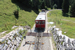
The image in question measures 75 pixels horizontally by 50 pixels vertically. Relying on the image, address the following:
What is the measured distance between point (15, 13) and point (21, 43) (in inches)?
464

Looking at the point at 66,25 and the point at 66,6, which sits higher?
the point at 66,6

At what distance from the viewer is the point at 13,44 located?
1191cm

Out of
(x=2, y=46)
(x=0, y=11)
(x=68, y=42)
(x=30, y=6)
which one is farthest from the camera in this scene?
(x=30, y=6)

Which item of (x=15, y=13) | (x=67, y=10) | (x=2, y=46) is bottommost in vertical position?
(x=67, y=10)

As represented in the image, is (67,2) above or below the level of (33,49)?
above

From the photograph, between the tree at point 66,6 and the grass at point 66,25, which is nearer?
the grass at point 66,25

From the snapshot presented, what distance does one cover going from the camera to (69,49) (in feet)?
34.9

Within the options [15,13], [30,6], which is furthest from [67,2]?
[15,13]

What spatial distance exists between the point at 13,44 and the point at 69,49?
853cm

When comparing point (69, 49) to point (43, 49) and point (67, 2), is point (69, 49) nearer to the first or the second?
point (43, 49)

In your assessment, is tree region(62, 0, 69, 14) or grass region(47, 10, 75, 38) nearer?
grass region(47, 10, 75, 38)

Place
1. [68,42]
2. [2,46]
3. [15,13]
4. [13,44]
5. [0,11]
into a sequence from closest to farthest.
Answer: [2,46] → [68,42] → [13,44] → [0,11] → [15,13]

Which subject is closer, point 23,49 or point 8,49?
point 8,49

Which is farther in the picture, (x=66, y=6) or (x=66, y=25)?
(x=66, y=6)
